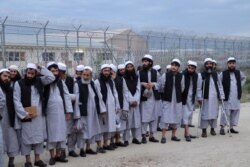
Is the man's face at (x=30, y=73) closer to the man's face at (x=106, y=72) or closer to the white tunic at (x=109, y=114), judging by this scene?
the white tunic at (x=109, y=114)

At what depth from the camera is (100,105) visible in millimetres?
7820

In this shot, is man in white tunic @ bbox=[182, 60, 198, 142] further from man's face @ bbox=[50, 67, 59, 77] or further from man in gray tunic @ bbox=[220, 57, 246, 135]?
man's face @ bbox=[50, 67, 59, 77]

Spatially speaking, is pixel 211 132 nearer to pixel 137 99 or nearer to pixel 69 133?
pixel 137 99

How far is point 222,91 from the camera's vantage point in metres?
9.66

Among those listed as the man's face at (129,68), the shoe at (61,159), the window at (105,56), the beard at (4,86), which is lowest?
the shoe at (61,159)

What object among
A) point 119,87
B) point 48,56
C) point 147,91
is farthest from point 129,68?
point 48,56

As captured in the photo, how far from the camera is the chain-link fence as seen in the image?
10.9m

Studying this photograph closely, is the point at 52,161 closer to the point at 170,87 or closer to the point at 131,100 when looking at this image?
the point at 131,100

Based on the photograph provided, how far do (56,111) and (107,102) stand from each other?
4.16ft

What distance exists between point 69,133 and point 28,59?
408 centimetres

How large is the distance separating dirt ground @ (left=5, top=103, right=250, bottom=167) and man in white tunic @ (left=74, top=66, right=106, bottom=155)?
1.24 ft

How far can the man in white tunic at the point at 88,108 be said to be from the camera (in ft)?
25.0

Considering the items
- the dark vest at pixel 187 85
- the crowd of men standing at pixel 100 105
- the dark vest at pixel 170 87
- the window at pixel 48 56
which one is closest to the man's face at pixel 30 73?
the crowd of men standing at pixel 100 105

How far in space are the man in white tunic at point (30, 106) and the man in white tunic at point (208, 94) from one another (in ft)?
12.7
